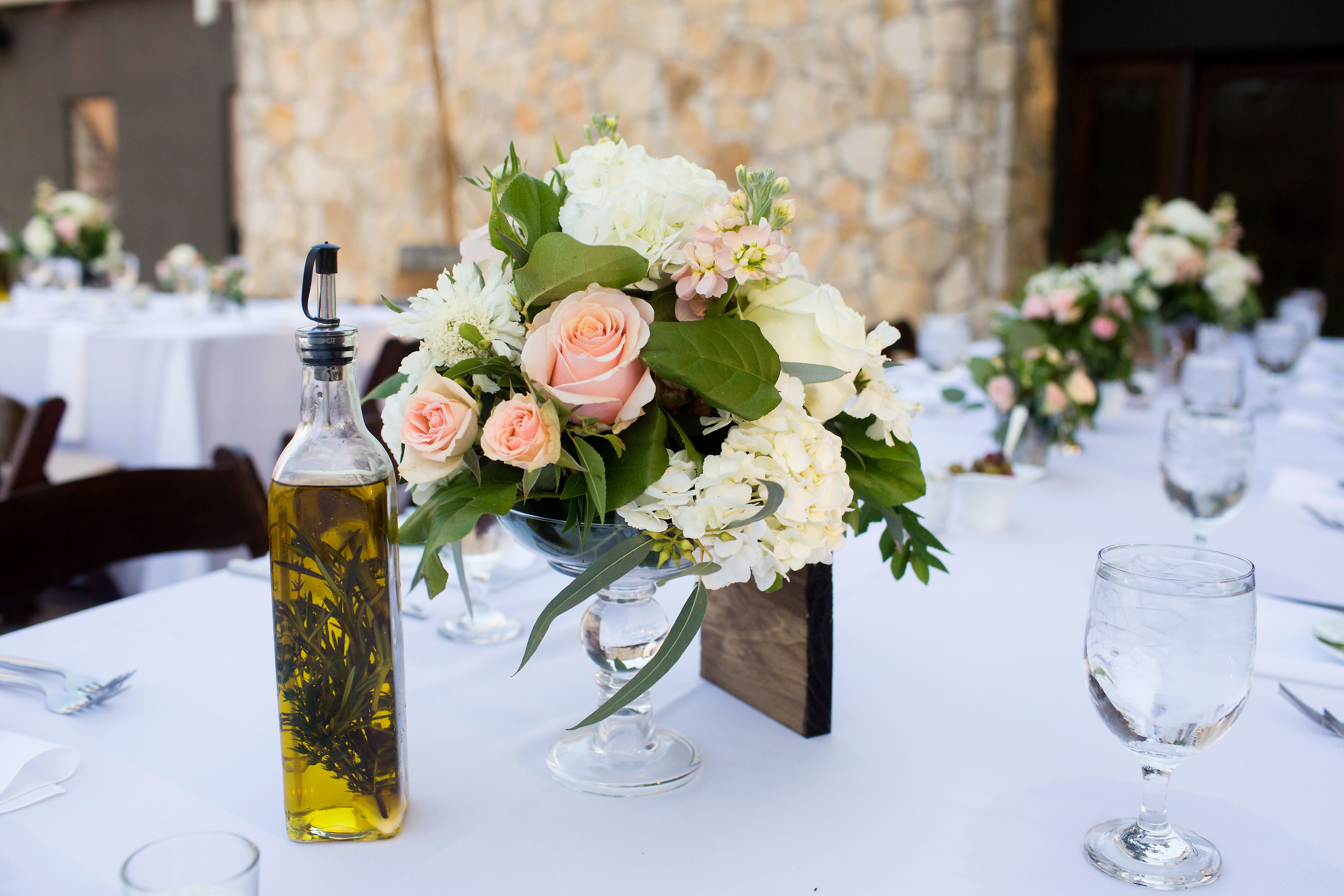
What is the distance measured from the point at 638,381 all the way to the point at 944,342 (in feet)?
6.96

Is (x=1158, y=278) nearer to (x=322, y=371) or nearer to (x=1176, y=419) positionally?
(x=1176, y=419)

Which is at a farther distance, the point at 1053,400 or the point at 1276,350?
the point at 1276,350

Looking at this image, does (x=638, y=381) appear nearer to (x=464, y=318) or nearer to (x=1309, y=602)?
(x=464, y=318)

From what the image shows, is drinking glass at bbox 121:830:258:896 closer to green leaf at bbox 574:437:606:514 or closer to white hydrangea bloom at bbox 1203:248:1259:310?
green leaf at bbox 574:437:606:514

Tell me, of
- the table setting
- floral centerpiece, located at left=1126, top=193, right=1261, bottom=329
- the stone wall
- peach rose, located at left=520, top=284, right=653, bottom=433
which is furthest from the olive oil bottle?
the stone wall

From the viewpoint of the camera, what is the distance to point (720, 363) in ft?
1.88

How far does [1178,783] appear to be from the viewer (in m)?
0.69

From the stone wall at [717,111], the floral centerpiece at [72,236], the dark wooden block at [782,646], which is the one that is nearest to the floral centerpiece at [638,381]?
the dark wooden block at [782,646]

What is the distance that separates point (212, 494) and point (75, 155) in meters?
9.66

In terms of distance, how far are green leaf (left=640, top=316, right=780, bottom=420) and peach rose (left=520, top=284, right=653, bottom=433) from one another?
13 mm

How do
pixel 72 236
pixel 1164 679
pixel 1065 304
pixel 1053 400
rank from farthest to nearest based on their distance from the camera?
pixel 72 236, pixel 1065 304, pixel 1053 400, pixel 1164 679

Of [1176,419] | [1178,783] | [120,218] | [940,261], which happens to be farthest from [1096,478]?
[120,218]

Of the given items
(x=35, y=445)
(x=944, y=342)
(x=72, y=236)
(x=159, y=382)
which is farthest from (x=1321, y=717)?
(x=72, y=236)

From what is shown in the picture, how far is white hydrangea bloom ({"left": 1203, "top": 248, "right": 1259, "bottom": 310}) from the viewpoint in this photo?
8.74 ft
